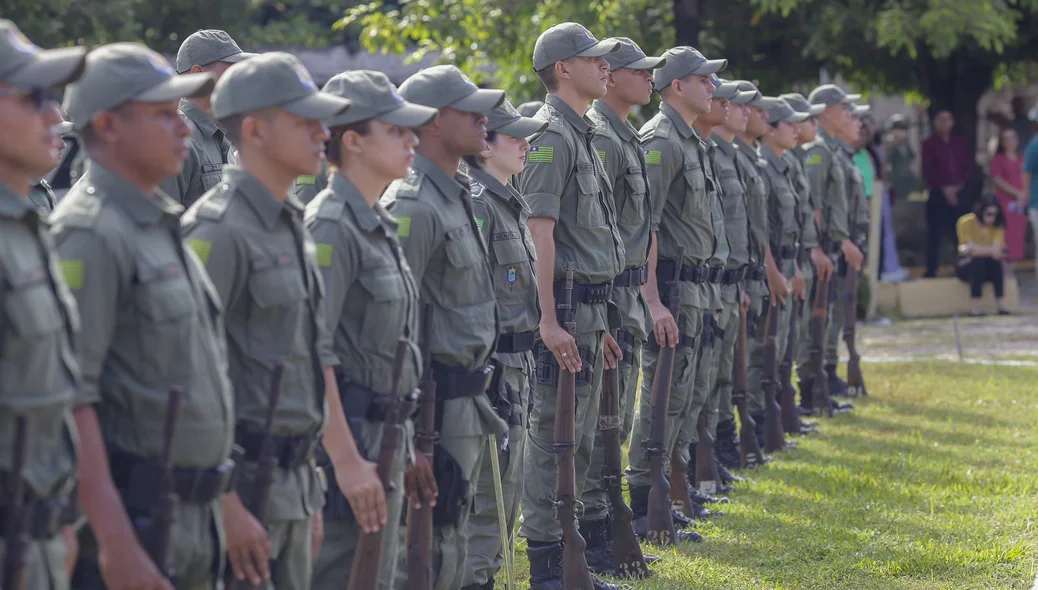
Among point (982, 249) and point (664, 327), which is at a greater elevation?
point (664, 327)

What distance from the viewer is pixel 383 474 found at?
186 inches

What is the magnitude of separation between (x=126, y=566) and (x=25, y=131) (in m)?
0.98

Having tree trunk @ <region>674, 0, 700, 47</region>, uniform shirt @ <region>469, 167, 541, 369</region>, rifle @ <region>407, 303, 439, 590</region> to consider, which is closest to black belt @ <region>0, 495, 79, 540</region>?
rifle @ <region>407, 303, 439, 590</region>

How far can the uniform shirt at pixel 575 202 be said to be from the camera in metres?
7.01

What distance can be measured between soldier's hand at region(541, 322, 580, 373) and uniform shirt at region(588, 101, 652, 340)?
0.87m

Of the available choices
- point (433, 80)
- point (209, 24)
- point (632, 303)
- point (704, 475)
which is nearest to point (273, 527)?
point (433, 80)

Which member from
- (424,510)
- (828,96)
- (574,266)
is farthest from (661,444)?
(828,96)

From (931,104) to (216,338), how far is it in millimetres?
18930

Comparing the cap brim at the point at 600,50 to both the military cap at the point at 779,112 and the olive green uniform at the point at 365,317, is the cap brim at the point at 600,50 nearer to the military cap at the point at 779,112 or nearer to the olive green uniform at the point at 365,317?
the olive green uniform at the point at 365,317

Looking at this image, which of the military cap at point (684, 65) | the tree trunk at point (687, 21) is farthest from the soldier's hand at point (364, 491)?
the tree trunk at point (687, 21)

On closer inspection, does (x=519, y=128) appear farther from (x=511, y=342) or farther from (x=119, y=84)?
(x=119, y=84)

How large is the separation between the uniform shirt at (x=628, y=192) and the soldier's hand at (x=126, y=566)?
4.16m

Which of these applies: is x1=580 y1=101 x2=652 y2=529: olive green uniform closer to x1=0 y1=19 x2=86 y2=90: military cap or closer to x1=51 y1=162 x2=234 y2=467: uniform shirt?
x1=51 y1=162 x2=234 y2=467: uniform shirt

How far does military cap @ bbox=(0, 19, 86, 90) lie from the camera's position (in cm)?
345
